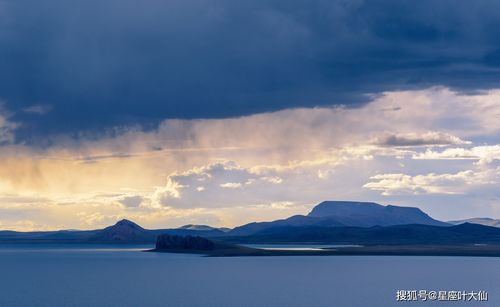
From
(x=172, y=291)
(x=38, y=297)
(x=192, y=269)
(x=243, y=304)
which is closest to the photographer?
(x=243, y=304)

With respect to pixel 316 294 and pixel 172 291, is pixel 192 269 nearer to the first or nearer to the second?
pixel 172 291

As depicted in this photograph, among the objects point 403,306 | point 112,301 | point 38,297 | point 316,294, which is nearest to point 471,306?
point 403,306

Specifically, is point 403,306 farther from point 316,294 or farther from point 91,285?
point 91,285

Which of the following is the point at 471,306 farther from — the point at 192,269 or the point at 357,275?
the point at 192,269

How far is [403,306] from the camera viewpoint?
93.8 metres

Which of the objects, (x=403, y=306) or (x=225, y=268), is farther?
(x=225, y=268)

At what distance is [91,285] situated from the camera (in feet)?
429

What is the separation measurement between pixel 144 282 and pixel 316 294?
3802cm

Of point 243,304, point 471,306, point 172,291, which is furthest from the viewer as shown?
point 172,291

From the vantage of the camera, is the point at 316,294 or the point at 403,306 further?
the point at 316,294

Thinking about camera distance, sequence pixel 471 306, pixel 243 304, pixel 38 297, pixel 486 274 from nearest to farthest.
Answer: pixel 471 306
pixel 243 304
pixel 38 297
pixel 486 274

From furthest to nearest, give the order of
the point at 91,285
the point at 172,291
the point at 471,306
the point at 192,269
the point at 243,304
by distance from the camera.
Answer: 1. the point at 192,269
2. the point at 91,285
3. the point at 172,291
4. the point at 243,304
5. the point at 471,306

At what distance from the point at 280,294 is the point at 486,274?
2213 inches

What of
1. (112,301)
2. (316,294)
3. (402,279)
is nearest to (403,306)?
(316,294)
